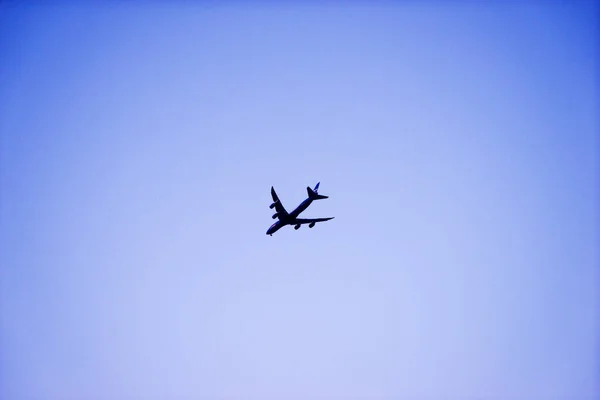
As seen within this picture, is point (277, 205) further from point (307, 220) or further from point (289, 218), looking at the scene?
point (307, 220)

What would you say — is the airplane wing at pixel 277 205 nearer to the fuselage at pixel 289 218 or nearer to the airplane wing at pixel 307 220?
the fuselage at pixel 289 218

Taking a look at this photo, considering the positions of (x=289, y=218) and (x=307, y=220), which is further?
(x=307, y=220)

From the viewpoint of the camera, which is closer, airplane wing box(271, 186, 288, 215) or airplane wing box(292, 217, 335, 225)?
airplane wing box(271, 186, 288, 215)

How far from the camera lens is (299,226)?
401 feet

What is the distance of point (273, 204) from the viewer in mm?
118375

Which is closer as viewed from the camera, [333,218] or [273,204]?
[273,204]

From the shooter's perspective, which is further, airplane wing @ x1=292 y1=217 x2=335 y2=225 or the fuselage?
airplane wing @ x1=292 y1=217 x2=335 y2=225

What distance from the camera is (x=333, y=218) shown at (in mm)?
126438

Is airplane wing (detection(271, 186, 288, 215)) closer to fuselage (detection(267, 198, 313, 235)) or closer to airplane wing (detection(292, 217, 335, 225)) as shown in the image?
fuselage (detection(267, 198, 313, 235))

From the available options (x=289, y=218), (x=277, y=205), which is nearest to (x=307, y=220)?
(x=289, y=218)

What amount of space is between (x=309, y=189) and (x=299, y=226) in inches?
332

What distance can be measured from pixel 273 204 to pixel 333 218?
14.7 meters

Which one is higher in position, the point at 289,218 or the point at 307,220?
the point at 307,220

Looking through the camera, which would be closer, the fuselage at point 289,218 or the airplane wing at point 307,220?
the fuselage at point 289,218
